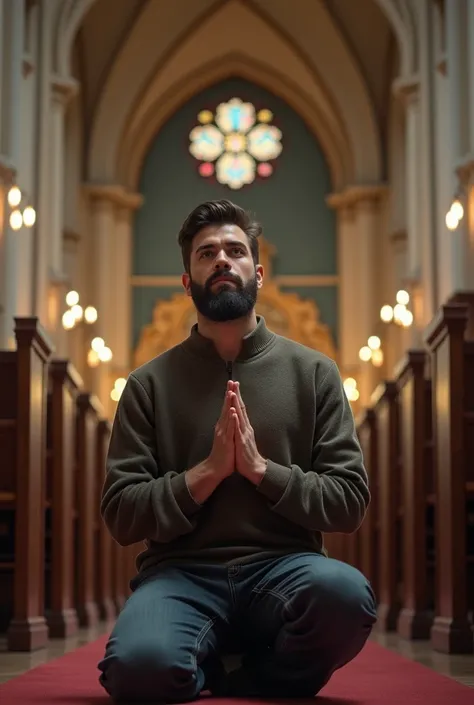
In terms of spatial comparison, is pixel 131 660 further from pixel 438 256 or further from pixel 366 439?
pixel 438 256

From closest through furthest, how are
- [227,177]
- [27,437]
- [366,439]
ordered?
1. [27,437]
2. [366,439]
3. [227,177]

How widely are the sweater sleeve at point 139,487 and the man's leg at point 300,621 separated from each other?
24cm

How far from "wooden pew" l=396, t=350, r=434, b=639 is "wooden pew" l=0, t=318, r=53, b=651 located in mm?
2150

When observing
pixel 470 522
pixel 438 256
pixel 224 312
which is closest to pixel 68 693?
pixel 224 312

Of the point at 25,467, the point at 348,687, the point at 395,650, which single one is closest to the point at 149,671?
the point at 348,687

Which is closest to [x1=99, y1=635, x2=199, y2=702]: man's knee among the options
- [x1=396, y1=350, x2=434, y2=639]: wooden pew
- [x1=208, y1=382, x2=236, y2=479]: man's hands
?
[x1=208, y1=382, x2=236, y2=479]: man's hands

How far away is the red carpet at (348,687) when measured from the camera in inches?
131

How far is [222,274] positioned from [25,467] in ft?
12.2

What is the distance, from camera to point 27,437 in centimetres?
696

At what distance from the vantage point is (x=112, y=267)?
71.9ft

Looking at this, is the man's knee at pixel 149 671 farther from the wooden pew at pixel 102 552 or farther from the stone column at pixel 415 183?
the stone column at pixel 415 183

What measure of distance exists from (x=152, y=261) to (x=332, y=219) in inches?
122

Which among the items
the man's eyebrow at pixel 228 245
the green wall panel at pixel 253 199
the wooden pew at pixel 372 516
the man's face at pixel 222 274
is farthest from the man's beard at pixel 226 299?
the green wall panel at pixel 253 199

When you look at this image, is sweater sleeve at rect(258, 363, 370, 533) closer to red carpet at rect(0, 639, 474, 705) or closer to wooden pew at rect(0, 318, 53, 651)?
red carpet at rect(0, 639, 474, 705)
